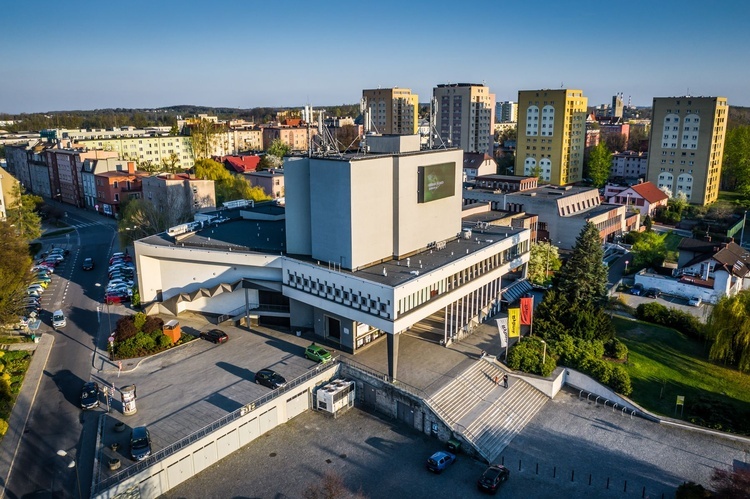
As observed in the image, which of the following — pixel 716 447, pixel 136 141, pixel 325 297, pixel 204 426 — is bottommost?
pixel 716 447

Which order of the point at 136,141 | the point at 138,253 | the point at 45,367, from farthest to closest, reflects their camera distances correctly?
the point at 136,141
the point at 138,253
the point at 45,367

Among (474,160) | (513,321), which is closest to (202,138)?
(474,160)

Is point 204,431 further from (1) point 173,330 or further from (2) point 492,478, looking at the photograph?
(2) point 492,478

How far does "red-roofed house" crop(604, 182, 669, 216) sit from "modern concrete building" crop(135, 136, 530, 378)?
44966mm

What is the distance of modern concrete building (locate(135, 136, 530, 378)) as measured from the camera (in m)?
33.7

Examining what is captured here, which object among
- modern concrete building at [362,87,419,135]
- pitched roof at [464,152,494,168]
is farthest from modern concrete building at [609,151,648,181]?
modern concrete building at [362,87,419,135]

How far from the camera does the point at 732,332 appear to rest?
35562mm

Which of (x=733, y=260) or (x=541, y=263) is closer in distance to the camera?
(x=733, y=260)

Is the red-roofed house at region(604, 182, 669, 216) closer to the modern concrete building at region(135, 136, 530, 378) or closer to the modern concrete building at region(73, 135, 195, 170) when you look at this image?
the modern concrete building at region(135, 136, 530, 378)

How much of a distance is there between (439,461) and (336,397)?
24.3ft

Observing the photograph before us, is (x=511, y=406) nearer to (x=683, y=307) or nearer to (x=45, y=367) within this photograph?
(x=683, y=307)

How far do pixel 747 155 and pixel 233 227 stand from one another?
93.6m

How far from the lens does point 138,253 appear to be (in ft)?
139

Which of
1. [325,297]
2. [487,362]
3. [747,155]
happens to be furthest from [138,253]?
[747,155]
